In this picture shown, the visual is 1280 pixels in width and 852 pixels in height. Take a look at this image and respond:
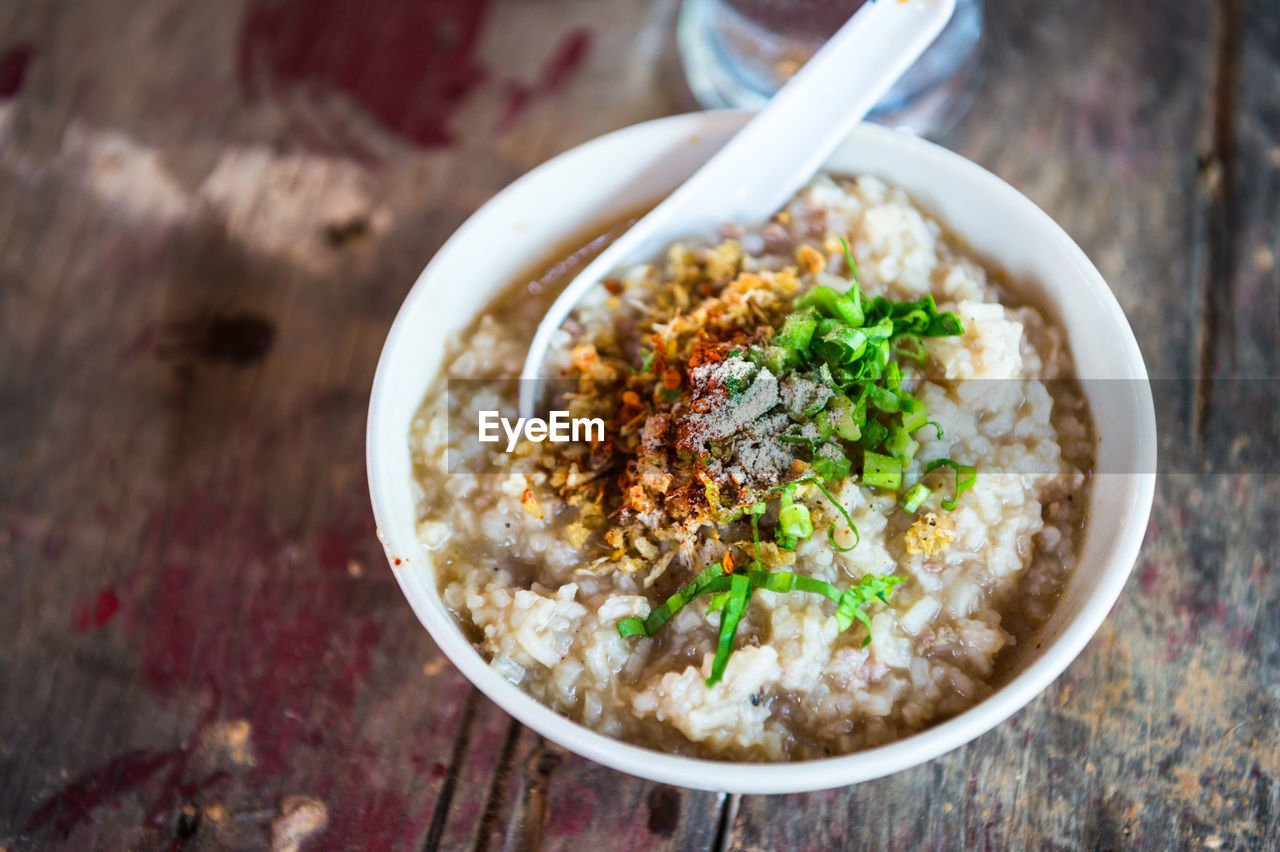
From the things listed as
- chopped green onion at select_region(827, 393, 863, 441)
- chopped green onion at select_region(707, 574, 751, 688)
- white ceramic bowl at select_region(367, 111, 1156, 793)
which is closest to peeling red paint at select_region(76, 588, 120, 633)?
white ceramic bowl at select_region(367, 111, 1156, 793)

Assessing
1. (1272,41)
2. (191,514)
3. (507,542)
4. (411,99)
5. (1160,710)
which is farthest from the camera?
(411,99)

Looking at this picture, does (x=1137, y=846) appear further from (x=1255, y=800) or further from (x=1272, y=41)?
(x=1272, y=41)

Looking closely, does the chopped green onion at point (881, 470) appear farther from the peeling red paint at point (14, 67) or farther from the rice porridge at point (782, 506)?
the peeling red paint at point (14, 67)

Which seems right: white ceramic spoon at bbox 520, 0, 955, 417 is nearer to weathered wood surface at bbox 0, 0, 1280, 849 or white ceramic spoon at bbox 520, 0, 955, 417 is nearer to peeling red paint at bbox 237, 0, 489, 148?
weathered wood surface at bbox 0, 0, 1280, 849

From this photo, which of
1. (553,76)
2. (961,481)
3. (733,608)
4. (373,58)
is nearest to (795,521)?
(733,608)

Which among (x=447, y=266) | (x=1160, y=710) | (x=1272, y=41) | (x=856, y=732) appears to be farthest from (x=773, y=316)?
(x=1272, y=41)
